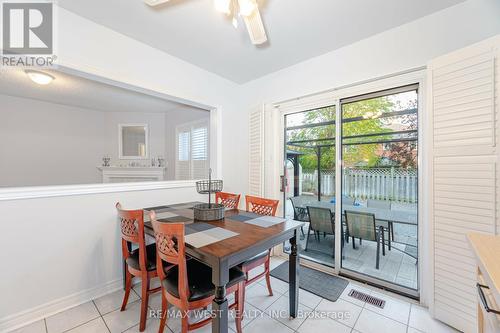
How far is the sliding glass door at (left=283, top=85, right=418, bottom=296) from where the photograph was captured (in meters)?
2.17

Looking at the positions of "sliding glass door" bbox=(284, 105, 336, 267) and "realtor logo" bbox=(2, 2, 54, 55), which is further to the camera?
"sliding glass door" bbox=(284, 105, 336, 267)

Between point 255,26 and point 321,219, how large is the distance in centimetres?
228

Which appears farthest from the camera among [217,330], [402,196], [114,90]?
[114,90]

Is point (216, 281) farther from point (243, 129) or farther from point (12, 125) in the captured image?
point (12, 125)

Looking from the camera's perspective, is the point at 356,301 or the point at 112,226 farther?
the point at 112,226

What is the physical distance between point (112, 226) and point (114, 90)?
2609 millimetres

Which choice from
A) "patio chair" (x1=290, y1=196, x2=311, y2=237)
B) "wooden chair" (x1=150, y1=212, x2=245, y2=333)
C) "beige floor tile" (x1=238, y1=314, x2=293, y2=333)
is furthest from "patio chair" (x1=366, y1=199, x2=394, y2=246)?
"wooden chair" (x1=150, y1=212, x2=245, y2=333)

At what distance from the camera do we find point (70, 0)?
175 cm

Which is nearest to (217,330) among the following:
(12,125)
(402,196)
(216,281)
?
(216,281)

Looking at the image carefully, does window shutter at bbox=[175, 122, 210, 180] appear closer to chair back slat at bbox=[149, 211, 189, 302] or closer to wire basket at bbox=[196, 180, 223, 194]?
wire basket at bbox=[196, 180, 223, 194]

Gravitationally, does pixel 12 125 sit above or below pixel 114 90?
below

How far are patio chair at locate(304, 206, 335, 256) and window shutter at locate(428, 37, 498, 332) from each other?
1.04 metres

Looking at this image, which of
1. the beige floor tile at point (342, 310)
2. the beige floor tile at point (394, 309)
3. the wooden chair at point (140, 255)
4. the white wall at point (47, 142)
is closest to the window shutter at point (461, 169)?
the beige floor tile at point (394, 309)

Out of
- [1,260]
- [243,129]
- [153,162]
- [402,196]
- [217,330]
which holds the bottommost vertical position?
[217,330]
